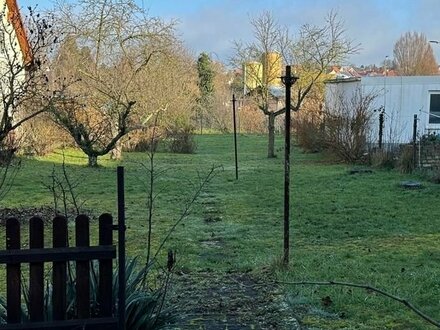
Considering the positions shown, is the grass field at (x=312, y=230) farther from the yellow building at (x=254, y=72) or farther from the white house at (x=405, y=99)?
the yellow building at (x=254, y=72)

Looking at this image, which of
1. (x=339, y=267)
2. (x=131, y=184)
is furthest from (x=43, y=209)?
(x=339, y=267)

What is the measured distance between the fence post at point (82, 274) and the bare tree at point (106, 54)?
17.4 m

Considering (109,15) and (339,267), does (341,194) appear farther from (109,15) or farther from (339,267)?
(109,15)

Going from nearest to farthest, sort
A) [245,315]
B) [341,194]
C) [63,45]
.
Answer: [245,315]
[341,194]
[63,45]

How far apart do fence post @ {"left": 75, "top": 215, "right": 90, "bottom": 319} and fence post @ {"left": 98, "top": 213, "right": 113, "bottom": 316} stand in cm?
8

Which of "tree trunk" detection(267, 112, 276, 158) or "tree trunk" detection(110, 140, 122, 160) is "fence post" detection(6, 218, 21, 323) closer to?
"tree trunk" detection(110, 140, 122, 160)

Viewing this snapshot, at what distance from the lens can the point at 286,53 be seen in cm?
2517

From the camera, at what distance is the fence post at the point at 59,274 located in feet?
9.35

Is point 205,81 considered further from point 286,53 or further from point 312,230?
point 312,230

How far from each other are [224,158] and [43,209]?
1393 centimetres

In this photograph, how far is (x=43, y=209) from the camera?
392 inches

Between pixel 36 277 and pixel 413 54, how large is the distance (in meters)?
52.8

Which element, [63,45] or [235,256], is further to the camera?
[63,45]

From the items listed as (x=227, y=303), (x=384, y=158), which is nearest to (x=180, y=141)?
(x=384, y=158)
